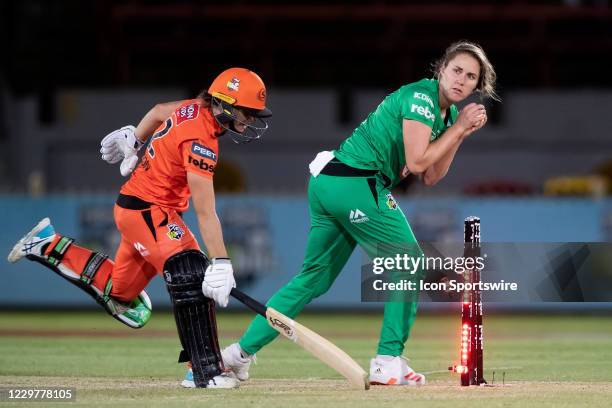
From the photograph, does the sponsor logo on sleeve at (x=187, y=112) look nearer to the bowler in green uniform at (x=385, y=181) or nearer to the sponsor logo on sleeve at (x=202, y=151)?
the sponsor logo on sleeve at (x=202, y=151)

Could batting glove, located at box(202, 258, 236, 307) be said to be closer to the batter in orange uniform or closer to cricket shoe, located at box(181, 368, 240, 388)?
the batter in orange uniform

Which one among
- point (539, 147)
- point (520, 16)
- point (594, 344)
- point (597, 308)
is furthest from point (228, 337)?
point (520, 16)

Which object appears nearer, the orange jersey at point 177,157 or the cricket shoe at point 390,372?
the orange jersey at point 177,157

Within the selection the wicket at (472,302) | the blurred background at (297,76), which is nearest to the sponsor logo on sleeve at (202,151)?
the wicket at (472,302)

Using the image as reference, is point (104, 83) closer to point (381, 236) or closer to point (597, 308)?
point (597, 308)

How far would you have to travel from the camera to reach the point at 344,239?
7.84 m

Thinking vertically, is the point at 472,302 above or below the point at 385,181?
below

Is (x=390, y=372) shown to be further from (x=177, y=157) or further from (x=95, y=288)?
(x=95, y=288)

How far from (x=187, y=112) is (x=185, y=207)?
698 millimetres

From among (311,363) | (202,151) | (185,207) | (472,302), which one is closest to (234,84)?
(202,151)

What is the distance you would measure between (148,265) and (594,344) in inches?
198

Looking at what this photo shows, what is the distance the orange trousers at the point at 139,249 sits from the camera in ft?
25.1

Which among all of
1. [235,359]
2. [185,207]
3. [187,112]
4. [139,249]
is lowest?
[235,359]

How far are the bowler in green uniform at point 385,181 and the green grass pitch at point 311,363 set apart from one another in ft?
1.09
